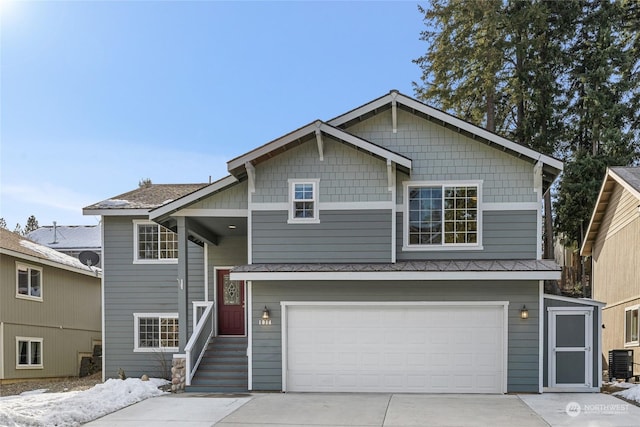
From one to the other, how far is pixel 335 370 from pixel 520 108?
58.2 ft

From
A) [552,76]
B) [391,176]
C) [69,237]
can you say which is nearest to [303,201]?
[391,176]

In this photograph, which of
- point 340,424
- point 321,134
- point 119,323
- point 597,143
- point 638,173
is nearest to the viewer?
point 340,424

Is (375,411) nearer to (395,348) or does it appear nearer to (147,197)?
(395,348)

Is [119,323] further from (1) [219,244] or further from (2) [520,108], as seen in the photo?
(2) [520,108]

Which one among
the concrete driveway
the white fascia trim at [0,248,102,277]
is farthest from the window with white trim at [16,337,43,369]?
the concrete driveway

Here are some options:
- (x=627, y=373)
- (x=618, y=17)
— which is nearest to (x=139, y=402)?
(x=627, y=373)

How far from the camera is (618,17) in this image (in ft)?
78.9

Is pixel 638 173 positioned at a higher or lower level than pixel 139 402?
higher

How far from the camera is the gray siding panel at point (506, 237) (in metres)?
11.4

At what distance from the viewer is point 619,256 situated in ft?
54.7

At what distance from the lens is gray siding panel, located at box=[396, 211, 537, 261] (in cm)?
1142

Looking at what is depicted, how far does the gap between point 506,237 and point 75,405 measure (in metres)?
9.06

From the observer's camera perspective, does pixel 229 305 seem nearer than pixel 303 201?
No

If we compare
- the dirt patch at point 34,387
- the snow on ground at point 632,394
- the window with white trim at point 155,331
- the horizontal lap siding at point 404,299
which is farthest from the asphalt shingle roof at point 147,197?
the snow on ground at point 632,394
